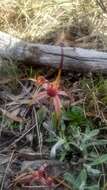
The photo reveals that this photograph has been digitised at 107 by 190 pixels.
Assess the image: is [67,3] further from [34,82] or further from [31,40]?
[34,82]

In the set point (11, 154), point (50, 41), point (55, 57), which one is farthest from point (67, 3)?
point (11, 154)

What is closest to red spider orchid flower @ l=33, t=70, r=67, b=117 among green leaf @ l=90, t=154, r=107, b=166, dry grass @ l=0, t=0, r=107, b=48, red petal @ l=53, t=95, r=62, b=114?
red petal @ l=53, t=95, r=62, b=114

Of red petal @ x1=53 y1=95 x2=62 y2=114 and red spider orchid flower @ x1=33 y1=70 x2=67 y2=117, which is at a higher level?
red spider orchid flower @ x1=33 y1=70 x2=67 y2=117

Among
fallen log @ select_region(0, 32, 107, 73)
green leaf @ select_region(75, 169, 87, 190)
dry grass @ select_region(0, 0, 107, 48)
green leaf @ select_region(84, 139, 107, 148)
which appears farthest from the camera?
dry grass @ select_region(0, 0, 107, 48)

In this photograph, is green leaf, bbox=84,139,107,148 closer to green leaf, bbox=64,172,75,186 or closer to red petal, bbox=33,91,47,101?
green leaf, bbox=64,172,75,186

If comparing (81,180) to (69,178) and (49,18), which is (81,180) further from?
(49,18)

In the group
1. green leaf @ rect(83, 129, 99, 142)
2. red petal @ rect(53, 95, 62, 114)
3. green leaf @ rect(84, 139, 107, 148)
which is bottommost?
green leaf @ rect(84, 139, 107, 148)
